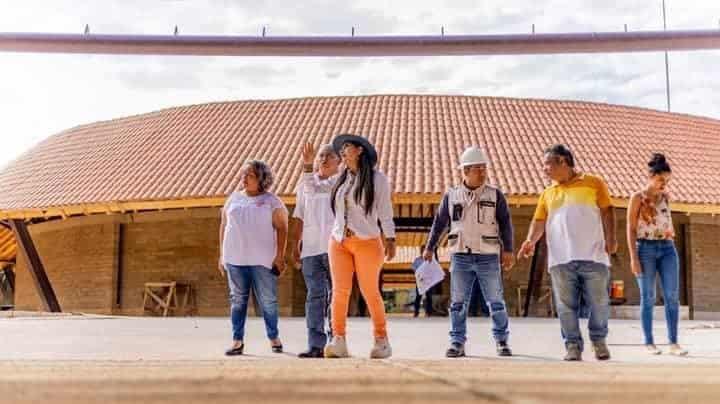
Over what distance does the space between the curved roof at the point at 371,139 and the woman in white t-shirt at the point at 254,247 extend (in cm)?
1112

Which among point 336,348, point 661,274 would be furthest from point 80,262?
point 661,274

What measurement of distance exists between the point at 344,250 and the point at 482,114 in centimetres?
1758

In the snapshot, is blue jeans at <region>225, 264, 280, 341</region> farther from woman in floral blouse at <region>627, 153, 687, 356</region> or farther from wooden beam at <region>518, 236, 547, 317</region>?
wooden beam at <region>518, 236, 547, 317</region>

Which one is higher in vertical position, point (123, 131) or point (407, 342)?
point (123, 131)

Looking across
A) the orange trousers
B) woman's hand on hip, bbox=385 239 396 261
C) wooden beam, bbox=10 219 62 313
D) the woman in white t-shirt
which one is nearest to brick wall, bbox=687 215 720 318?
wooden beam, bbox=10 219 62 313

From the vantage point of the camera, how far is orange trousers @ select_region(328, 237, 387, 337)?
6488 mm

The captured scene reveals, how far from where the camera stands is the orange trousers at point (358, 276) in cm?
649

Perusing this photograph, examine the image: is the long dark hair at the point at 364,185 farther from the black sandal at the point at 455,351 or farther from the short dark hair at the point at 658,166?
the short dark hair at the point at 658,166

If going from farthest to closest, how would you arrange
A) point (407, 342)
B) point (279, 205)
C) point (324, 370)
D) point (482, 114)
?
point (482, 114) → point (407, 342) → point (279, 205) → point (324, 370)

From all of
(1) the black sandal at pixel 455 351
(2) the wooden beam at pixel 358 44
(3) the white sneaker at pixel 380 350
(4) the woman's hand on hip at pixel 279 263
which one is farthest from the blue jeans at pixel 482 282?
(2) the wooden beam at pixel 358 44

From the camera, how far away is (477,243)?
6.97 metres

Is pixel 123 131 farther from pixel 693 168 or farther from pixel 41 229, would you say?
pixel 693 168

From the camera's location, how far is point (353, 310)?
67.1 ft

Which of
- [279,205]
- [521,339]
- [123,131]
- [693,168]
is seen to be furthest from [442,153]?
[279,205]
